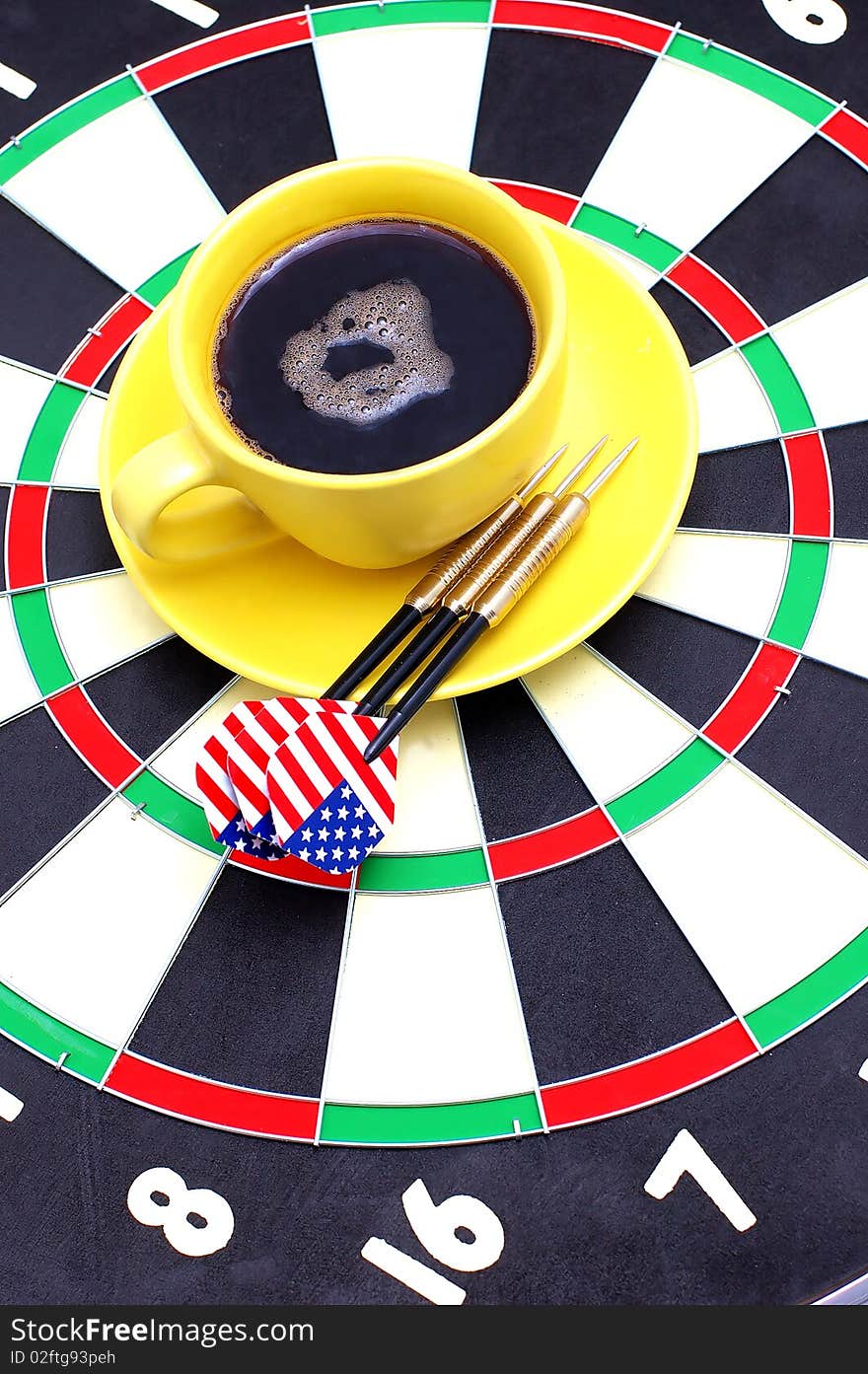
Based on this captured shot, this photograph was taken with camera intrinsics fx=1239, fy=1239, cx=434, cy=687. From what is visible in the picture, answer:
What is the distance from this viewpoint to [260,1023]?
1.16m

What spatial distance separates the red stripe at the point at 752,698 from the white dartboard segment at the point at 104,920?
0.52m

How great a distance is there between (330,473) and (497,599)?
188mm

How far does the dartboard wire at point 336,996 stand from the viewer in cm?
113

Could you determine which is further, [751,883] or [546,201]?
[546,201]

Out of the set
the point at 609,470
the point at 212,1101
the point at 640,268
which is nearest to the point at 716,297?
the point at 640,268

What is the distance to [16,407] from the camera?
146cm

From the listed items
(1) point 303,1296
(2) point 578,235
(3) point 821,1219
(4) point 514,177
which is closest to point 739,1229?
(3) point 821,1219

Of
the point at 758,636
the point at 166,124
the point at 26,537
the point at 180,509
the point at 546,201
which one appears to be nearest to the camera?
the point at 180,509

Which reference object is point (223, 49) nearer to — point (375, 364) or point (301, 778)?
point (375, 364)

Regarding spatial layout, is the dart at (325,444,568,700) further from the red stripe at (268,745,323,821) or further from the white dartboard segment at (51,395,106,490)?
the white dartboard segment at (51,395,106,490)

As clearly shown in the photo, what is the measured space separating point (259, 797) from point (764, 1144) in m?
0.55

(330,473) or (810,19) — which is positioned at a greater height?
(810,19)

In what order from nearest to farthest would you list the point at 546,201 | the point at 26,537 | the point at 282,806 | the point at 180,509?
the point at 282,806, the point at 180,509, the point at 26,537, the point at 546,201

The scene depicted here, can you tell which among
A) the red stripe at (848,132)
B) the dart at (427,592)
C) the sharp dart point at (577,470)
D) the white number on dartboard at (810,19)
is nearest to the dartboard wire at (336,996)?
the dart at (427,592)
